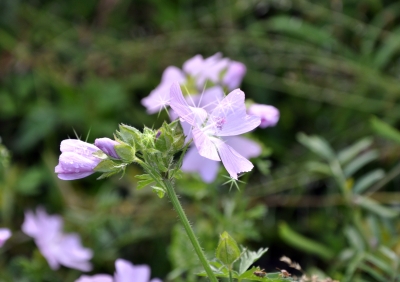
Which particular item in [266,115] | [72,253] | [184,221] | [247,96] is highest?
[247,96]

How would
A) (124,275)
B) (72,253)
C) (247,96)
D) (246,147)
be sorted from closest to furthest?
(124,275) → (246,147) → (72,253) → (247,96)

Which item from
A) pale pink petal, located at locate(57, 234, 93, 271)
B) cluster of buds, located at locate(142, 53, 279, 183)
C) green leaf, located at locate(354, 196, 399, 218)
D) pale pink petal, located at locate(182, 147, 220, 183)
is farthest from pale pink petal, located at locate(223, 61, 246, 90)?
pale pink petal, located at locate(57, 234, 93, 271)

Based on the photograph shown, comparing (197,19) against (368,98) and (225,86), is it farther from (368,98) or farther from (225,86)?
(225,86)

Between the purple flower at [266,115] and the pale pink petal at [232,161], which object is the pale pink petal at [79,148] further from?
the purple flower at [266,115]

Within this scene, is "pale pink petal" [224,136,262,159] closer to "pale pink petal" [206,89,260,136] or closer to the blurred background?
the blurred background

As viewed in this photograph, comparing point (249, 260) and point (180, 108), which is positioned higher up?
point (180, 108)

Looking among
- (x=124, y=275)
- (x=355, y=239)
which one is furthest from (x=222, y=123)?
(x=355, y=239)

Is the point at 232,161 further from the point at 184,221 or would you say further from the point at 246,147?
the point at 246,147
